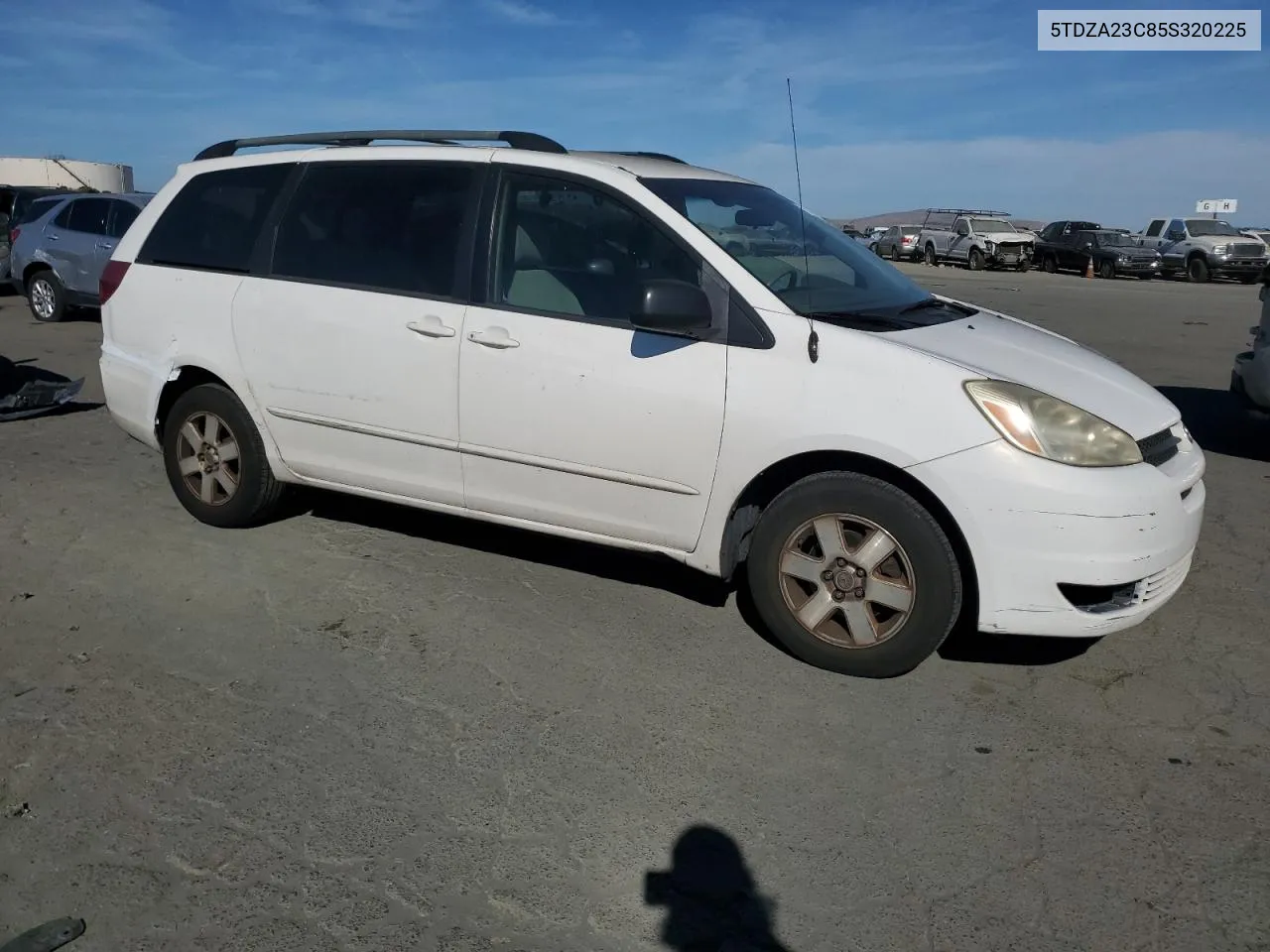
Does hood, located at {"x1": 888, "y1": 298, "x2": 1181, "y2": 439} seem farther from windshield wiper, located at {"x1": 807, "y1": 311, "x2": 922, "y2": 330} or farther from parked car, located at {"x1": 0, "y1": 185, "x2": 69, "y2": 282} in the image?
parked car, located at {"x1": 0, "y1": 185, "x2": 69, "y2": 282}

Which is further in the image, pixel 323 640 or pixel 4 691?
pixel 323 640

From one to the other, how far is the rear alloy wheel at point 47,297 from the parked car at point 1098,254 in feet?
95.0

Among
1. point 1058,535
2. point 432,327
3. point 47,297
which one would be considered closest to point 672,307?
point 432,327


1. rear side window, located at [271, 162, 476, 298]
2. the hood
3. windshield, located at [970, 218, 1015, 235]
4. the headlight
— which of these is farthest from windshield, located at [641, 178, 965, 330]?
windshield, located at [970, 218, 1015, 235]

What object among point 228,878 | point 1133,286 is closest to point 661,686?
point 228,878

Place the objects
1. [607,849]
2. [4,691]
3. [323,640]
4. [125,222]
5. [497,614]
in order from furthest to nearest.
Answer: [125,222] < [497,614] < [323,640] < [4,691] < [607,849]

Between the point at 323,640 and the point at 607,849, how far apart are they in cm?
172

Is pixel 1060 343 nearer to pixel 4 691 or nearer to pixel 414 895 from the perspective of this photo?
pixel 414 895

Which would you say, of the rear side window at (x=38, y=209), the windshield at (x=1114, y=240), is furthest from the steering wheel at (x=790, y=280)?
the windshield at (x=1114, y=240)

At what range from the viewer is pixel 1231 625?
4.52 m

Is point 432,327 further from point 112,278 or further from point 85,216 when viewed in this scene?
point 85,216

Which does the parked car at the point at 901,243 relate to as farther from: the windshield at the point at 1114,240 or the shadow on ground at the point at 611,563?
the shadow on ground at the point at 611,563

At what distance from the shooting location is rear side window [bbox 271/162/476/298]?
15.0 ft

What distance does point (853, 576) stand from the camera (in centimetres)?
388
